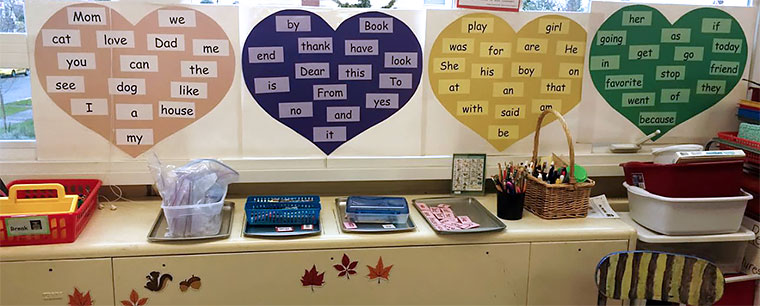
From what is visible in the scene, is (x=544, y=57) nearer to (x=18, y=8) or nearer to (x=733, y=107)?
(x=733, y=107)

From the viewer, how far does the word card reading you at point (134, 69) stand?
77.1 inches

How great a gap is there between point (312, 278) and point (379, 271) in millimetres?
219

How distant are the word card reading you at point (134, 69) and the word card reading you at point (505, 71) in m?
0.82

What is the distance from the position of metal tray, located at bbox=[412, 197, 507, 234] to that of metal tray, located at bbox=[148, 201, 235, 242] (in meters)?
0.68

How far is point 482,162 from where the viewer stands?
217 cm

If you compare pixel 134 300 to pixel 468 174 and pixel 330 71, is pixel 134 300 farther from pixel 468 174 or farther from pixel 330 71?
pixel 468 174

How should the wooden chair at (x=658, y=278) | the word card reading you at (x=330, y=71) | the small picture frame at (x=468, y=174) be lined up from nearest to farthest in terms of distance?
1. the wooden chair at (x=658, y=278)
2. the word card reading you at (x=330, y=71)
3. the small picture frame at (x=468, y=174)

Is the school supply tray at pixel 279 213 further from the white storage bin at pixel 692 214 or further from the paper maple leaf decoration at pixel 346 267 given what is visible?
the white storage bin at pixel 692 214

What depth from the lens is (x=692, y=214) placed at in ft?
6.24

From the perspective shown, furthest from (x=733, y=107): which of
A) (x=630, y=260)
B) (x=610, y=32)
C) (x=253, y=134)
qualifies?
(x=253, y=134)

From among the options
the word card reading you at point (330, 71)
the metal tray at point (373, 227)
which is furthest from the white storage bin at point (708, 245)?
the word card reading you at point (330, 71)

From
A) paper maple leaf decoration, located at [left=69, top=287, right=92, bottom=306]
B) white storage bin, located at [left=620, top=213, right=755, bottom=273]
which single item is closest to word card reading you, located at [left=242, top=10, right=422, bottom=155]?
paper maple leaf decoration, located at [left=69, top=287, right=92, bottom=306]

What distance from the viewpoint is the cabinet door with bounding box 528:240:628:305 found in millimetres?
1896

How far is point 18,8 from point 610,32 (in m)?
2.19
